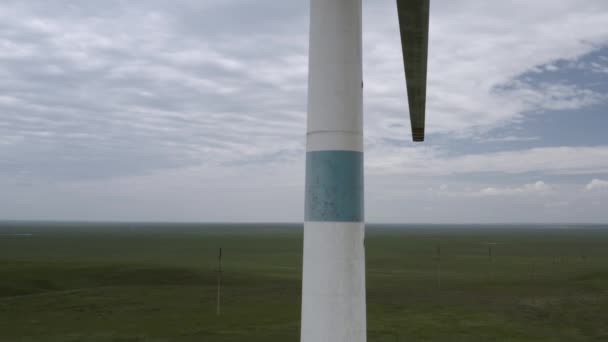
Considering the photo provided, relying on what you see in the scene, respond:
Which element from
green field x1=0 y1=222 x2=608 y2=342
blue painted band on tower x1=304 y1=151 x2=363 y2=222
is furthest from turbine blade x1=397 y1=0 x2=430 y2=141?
green field x1=0 y1=222 x2=608 y2=342

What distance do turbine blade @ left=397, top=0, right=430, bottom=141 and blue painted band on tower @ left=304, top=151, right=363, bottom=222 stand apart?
2.09 m

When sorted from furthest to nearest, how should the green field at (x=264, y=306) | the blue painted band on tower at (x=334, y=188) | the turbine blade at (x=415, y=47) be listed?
the green field at (x=264, y=306)
the turbine blade at (x=415, y=47)
the blue painted band on tower at (x=334, y=188)

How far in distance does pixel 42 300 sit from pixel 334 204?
30.3 m

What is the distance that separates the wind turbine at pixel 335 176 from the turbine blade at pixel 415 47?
0.03 meters

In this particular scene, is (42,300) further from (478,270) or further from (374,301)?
(478,270)

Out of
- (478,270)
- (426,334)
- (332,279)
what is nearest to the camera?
(332,279)

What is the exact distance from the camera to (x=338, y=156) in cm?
667

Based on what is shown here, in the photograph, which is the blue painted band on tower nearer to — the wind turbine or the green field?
the wind turbine

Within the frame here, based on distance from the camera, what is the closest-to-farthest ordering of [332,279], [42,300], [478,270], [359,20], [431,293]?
[332,279] → [359,20] → [42,300] → [431,293] → [478,270]

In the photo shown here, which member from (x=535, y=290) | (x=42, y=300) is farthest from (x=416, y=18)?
(x=535, y=290)

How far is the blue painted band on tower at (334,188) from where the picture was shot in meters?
6.57

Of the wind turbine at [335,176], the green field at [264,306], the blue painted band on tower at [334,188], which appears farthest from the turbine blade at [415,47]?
the green field at [264,306]

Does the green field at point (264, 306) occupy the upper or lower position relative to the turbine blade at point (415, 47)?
lower

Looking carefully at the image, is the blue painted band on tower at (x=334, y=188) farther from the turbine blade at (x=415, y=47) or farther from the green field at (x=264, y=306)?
the green field at (x=264, y=306)
